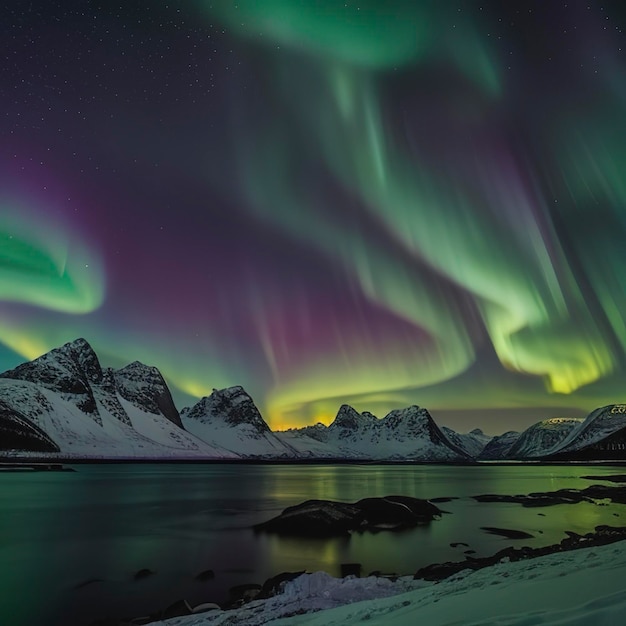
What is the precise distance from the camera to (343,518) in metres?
37.5

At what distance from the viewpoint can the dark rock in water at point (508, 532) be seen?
35.3 m

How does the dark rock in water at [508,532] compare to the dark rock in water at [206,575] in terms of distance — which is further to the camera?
the dark rock in water at [508,532]

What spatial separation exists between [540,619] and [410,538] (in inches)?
1068

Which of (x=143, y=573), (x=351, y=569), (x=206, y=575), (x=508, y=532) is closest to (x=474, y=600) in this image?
(x=351, y=569)

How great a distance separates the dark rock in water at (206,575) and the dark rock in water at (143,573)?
2.74 meters

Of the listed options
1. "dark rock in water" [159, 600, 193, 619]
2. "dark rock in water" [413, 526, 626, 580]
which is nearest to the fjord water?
"dark rock in water" [159, 600, 193, 619]

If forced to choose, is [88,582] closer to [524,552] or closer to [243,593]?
[243,593]

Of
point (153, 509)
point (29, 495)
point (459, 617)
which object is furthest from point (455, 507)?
point (29, 495)

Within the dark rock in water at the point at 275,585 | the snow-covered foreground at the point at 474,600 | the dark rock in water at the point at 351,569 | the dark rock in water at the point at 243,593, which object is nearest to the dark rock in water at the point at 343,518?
the dark rock in water at the point at 351,569

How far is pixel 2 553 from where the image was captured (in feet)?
114

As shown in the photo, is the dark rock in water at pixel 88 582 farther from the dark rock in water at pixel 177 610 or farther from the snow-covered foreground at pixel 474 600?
the snow-covered foreground at pixel 474 600

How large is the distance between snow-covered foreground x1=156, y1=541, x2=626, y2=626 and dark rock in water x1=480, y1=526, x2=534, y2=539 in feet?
48.6

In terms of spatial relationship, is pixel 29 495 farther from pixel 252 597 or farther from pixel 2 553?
pixel 252 597

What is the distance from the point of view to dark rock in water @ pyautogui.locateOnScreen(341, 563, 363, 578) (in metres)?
23.7
